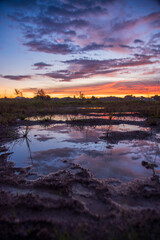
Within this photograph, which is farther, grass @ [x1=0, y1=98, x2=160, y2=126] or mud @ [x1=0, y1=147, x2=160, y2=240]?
grass @ [x1=0, y1=98, x2=160, y2=126]

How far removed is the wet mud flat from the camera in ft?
4.51

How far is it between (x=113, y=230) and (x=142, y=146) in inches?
124

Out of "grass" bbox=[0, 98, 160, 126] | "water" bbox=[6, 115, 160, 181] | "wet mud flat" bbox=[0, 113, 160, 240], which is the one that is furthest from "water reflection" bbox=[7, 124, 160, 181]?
"grass" bbox=[0, 98, 160, 126]

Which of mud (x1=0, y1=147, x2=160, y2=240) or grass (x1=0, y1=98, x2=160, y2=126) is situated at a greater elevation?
grass (x1=0, y1=98, x2=160, y2=126)

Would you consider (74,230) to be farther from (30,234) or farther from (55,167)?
(55,167)

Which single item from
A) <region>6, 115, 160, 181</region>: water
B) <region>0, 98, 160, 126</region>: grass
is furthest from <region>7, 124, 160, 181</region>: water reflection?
<region>0, 98, 160, 126</region>: grass

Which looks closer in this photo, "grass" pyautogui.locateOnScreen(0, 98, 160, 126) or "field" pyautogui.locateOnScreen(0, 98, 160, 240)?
"field" pyautogui.locateOnScreen(0, 98, 160, 240)

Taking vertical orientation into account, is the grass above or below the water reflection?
above

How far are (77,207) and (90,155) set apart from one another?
1.81m

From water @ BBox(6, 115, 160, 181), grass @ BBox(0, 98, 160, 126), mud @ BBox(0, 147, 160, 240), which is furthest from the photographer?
grass @ BBox(0, 98, 160, 126)

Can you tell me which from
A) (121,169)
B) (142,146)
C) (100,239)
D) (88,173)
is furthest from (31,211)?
(142,146)

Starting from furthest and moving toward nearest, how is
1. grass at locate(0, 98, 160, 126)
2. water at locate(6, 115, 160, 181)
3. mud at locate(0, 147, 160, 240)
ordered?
grass at locate(0, 98, 160, 126), water at locate(6, 115, 160, 181), mud at locate(0, 147, 160, 240)

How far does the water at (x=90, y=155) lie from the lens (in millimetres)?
2768

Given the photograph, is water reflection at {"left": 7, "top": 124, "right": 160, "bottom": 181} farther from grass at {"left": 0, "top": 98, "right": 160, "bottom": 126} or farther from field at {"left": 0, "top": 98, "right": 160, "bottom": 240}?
grass at {"left": 0, "top": 98, "right": 160, "bottom": 126}
